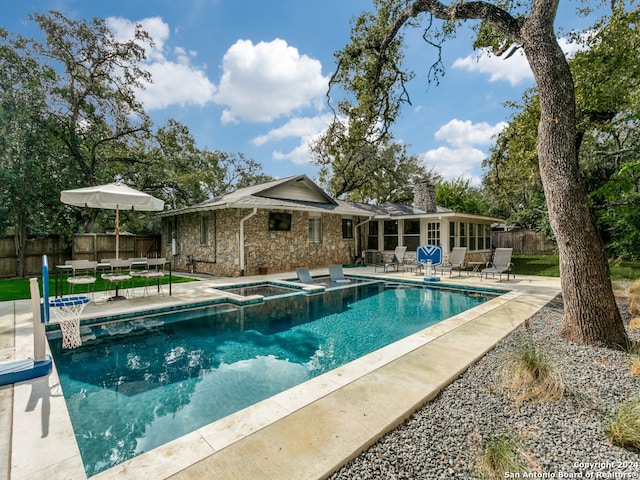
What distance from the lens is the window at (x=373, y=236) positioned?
18109mm

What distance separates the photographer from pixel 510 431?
2.56 metres

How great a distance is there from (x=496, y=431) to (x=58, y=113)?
18706 mm

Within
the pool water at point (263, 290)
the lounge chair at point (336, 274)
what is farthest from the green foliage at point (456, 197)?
the pool water at point (263, 290)

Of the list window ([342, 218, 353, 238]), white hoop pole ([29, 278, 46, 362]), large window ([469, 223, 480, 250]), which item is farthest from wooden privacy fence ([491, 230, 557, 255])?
white hoop pole ([29, 278, 46, 362])

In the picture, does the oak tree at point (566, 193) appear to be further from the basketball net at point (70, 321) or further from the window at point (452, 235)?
the window at point (452, 235)

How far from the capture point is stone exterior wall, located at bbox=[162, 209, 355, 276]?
12602 mm

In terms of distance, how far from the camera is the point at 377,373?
366cm

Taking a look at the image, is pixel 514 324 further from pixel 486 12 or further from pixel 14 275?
pixel 14 275

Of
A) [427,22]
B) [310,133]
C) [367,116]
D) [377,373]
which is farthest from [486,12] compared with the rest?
[310,133]

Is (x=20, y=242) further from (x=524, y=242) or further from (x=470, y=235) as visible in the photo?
(x=524, y=242)

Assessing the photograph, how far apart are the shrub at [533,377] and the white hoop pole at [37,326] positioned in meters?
5.48

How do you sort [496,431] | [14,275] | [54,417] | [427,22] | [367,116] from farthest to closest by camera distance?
[14,275]
[367,116]
[427,22]
[54,417]
[496,431]

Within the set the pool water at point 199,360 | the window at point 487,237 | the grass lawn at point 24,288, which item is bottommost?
the pool water at point 199,360

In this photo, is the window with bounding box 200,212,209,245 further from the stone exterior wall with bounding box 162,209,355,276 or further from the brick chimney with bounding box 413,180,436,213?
the brick chimney with bounding box 413,180,436,213
